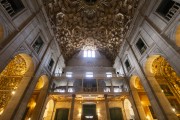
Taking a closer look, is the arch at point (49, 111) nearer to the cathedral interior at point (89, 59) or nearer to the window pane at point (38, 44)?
the cathedral interior at point (89, 59)

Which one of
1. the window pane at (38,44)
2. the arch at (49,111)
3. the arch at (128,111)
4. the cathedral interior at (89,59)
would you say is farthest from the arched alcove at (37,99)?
the arch at (128,111)

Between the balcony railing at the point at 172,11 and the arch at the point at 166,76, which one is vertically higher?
the balcony railing at the point at 172,11

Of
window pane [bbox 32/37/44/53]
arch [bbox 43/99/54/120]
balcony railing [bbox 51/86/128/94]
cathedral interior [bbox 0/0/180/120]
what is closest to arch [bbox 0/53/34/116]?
cathedral interior [bbox 0/0/180/120]

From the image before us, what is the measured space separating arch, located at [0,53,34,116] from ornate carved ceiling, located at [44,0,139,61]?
6.01m

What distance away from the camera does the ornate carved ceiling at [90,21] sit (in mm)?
15375

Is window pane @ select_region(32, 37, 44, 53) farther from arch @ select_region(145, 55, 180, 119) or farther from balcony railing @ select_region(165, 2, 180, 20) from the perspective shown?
balcony railing @ select_region(165, 2, 180, 20)

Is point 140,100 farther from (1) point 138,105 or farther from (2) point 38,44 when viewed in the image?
(2) point 38,44

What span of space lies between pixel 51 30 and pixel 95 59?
9779mm

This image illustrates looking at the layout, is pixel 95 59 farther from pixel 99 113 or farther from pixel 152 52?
pixel 152 52

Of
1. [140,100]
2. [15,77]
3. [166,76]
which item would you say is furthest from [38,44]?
[166,76]

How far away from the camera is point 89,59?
74.6ft

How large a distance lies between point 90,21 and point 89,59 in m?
7.29

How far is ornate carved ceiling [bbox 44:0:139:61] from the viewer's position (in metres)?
15.4

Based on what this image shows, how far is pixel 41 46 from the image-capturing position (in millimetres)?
14031
